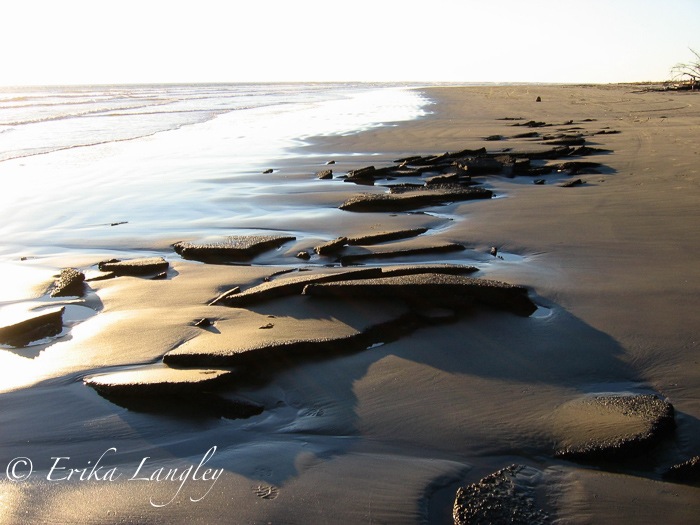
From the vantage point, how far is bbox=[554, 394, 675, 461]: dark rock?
1.99m

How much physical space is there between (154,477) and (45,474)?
0.35 meters

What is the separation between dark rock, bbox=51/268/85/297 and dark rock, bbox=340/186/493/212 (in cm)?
259

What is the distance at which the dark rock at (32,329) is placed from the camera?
3.09 metres

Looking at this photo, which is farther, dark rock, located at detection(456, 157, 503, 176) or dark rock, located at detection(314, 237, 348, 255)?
dark rock, located at detection(456, 157, 503, 176)

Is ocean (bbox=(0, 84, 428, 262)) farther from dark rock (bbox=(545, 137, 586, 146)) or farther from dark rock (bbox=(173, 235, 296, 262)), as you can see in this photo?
dark rock (bbox=(545, 137, 586, 146))

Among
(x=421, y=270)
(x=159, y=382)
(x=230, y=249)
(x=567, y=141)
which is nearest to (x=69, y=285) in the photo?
(x=230, y=249)

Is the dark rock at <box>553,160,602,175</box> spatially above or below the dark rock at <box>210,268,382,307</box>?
above

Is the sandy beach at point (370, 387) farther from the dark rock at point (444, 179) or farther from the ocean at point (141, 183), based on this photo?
the dark rock at point (444, 179)

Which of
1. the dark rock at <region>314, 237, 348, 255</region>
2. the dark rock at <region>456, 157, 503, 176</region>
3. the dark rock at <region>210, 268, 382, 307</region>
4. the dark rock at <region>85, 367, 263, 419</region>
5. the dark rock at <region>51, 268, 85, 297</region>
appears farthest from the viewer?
the dark rock at <region>456, 157, 503, 176</region>

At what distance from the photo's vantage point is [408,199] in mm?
5777

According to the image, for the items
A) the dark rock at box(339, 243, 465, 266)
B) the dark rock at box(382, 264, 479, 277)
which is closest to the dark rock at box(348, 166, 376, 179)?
the dark rock at box(339, 243, 465, 266)

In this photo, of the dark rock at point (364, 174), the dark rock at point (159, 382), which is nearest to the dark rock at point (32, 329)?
the dark rock at point (159, 382)

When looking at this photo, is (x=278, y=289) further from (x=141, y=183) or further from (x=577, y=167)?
(x=141, y=183)

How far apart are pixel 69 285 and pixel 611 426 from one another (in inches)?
119
